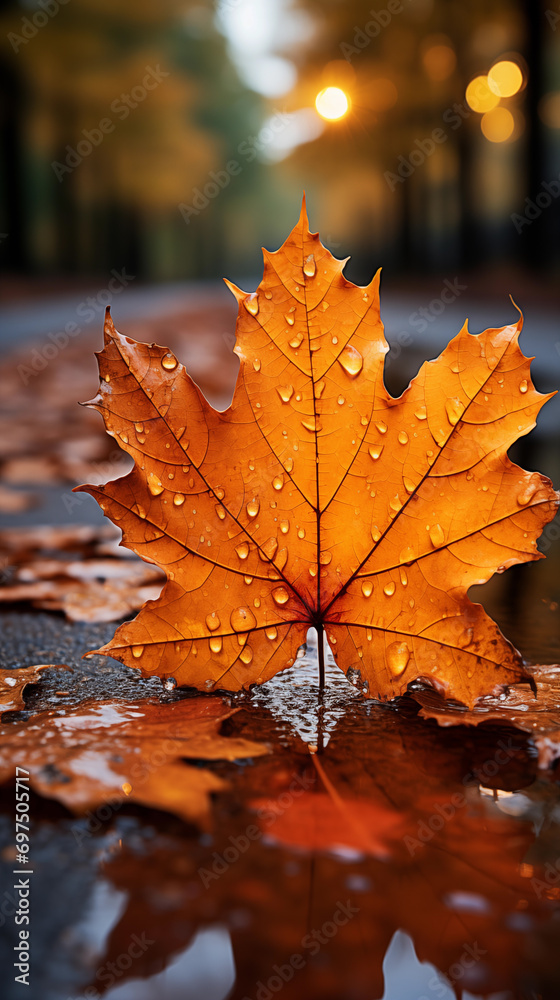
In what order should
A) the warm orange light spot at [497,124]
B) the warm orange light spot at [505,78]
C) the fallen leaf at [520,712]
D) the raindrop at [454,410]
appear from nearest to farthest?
the fallen leaf at [520,712] → the raindrop at [454,410] → the warm orange light spot at [505,78] → the warm orange light spot at [497,124]

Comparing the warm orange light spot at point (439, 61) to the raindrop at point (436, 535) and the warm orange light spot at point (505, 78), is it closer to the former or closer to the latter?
the warm orange light spot at point (505, 78)

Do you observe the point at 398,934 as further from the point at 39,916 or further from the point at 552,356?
the point at 552,356

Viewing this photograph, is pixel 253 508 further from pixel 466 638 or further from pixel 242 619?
pixel 466 638

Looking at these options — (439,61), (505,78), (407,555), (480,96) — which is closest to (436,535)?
(407,555)

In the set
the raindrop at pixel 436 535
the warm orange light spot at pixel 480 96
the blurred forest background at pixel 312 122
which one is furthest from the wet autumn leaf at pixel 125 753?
the warm orange light spot at pixel 480 96

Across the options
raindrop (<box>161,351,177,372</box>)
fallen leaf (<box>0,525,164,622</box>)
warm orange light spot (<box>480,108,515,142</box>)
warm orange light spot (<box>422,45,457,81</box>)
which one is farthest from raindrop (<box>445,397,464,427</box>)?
warm orange light spot (<box>480,108,515,142</box>)

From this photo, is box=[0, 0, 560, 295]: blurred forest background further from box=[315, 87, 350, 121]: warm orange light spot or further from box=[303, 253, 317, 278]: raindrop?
box=[303, 253, 317, 278]: raindrop

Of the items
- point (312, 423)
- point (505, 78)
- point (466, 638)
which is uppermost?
point (505, 78)
